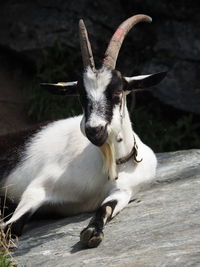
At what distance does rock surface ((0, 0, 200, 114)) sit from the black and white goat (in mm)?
4017

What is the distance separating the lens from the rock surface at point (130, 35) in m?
10.3

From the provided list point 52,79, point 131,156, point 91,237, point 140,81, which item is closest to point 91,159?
point 131,156

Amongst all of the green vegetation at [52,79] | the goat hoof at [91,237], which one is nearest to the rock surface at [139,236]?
the goat hoof at [91,237]

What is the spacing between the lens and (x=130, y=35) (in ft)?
35.4

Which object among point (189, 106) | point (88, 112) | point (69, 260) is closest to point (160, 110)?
point (189, 106)

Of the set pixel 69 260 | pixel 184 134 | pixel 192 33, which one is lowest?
pixel 184 134

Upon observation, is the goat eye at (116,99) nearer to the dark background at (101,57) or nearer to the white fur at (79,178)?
the white fur at (79,178)

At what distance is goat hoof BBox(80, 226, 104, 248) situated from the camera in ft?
16.3

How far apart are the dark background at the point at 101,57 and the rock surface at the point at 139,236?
13.1ft

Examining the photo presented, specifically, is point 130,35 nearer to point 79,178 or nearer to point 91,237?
point 79,178

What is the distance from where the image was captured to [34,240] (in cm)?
550

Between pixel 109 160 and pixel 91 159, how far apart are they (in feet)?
0.86

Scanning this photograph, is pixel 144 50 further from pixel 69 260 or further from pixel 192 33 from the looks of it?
pixel 69 260

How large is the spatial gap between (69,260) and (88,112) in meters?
1.19
